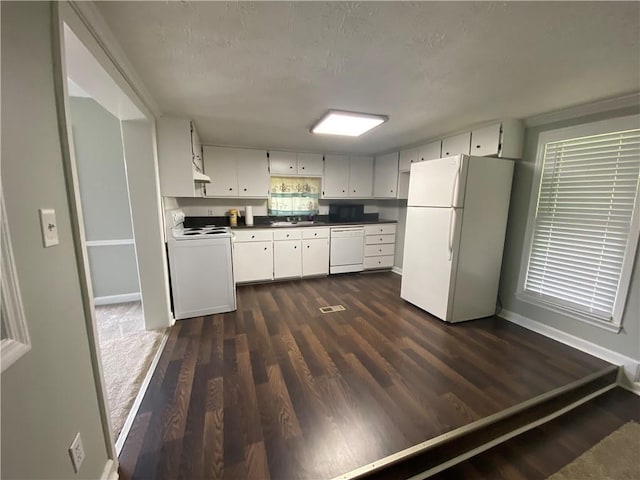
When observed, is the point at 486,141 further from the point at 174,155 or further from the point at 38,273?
→ the point at 38,273

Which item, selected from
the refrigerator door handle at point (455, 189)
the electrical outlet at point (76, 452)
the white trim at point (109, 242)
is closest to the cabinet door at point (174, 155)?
the white trim at point (109, 242)

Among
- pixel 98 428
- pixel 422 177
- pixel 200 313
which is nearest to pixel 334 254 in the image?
pixel 422 177

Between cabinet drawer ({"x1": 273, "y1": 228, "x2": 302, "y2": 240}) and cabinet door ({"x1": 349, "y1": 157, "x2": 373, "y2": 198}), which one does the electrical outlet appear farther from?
cabinet door ({"x1": 349, "y1": 157, "x2": 373, "y2": 198})

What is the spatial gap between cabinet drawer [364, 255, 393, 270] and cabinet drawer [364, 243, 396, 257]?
0.08 meters

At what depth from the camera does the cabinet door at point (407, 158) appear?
383 cm

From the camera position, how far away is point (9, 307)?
68 centimetres

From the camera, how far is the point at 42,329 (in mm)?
822

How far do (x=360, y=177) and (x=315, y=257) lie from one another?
69.4 inches

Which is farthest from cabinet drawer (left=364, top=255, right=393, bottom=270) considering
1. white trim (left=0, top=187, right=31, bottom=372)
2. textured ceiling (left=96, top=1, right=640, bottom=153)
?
white trim (left=0, top=187, right=31, bottom=372)

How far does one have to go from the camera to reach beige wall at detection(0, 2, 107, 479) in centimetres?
72

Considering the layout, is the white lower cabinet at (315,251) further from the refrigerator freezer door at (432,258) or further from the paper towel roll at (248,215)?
the refrigerator freezer door at (432,258)

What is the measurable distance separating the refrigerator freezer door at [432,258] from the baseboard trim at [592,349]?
84cm

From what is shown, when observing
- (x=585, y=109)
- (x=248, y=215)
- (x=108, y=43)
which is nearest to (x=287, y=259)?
(x=248, y=215)

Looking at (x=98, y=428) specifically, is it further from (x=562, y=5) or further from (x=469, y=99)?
(x=469, y=99)
